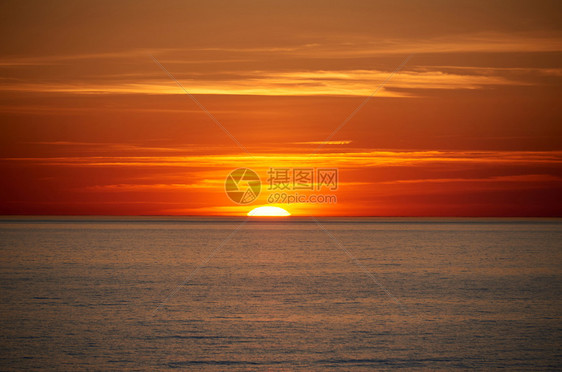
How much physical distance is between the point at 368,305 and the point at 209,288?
953 cm

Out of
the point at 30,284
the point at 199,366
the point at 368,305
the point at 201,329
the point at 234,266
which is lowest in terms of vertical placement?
the point at 199,366

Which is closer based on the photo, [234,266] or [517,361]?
[517,361]

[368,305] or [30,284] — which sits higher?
[30,284]

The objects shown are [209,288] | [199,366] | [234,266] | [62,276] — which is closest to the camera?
[199,366]

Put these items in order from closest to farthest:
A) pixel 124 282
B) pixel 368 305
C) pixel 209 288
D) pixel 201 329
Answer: pixel 201 329 → pixel 368 305 → pixel 209 288 → pixel 124 282

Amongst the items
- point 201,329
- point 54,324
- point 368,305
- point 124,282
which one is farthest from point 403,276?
point 54,324

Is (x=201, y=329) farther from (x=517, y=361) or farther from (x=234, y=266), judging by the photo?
(x=234, y=266)

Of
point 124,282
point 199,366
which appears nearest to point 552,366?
point 199,366

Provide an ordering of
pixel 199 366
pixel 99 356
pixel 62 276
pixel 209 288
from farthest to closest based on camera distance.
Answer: pixel 62 276, pixel 209 288, pixel 99 356, pixel 199 366

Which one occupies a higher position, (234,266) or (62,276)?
(234,266)

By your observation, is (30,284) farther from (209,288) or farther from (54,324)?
(54,324)

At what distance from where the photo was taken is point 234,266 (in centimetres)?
4741

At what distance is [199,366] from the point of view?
57.2 ft

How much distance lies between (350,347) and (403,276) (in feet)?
70.0
